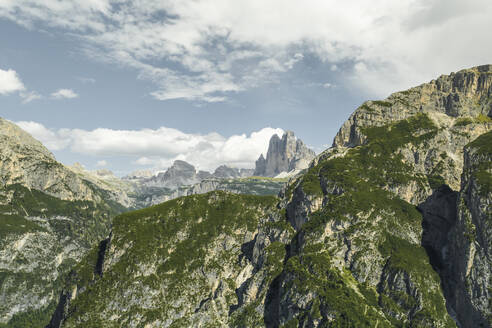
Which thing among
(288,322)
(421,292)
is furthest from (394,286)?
(288,322)

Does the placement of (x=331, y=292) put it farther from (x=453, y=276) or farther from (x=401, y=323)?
(x=453, y=276)

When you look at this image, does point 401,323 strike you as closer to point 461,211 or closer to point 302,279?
point 302,279

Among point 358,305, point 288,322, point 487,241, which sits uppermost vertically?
point 487,241

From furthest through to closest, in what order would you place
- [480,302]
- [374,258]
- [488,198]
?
[374,258] → [488,198] → [480,302]

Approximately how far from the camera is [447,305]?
186 metres

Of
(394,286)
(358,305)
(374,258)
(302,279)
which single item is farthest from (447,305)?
(302,279)

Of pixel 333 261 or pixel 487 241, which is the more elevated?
pixel 487 241

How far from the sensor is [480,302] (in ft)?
547

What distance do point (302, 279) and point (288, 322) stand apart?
77.2 ft

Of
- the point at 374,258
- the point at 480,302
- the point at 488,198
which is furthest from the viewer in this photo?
the point at 374,258

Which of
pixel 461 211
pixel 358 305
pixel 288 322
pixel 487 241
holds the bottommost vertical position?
pixel 288 322

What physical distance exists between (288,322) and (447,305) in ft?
299

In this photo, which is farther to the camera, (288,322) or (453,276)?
(453,276)

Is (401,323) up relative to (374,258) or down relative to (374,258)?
down
